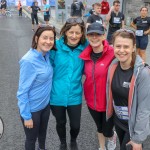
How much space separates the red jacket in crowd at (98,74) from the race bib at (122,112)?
1.02 feet

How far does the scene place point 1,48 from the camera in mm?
10109

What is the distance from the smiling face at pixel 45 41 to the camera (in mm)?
2689

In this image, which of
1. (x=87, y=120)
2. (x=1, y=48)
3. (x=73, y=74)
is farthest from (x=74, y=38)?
(x=1, y=48)

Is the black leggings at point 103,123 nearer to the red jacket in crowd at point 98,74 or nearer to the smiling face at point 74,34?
the red jacket in crowd at point 98,74

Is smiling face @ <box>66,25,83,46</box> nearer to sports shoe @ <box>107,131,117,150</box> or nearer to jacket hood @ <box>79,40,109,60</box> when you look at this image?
jacket hood @ <box>79,40,109,60</box>

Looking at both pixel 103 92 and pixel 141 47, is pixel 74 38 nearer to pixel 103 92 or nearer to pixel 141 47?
pixel 103 92

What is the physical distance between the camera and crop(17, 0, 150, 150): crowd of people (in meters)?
2.36

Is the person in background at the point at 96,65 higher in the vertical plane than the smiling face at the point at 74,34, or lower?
lower

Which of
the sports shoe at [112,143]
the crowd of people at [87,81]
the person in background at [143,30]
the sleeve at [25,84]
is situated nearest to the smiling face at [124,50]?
the crowd of people at [87,81]

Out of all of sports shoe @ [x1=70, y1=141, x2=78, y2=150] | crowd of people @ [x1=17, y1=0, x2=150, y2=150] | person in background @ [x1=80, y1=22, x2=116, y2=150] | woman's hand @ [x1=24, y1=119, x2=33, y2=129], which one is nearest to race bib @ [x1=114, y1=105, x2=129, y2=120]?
crowd of people @ [x1=17, y1=0, x2=150, y2=150]

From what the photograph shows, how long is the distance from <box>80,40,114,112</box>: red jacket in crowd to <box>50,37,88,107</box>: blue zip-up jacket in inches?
4.3

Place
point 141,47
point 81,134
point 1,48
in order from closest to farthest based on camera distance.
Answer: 1. point 81,134
2. point 141,47
3. point 1,48

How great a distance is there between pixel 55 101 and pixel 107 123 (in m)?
0.67

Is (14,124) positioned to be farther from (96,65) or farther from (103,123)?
(96,65)
